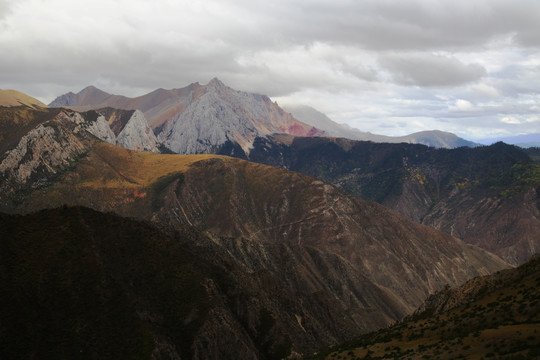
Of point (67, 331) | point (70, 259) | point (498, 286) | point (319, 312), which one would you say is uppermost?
point (498, 286)

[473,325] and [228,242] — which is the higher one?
[473,325]

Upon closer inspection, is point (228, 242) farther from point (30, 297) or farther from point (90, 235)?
point (30, 297)

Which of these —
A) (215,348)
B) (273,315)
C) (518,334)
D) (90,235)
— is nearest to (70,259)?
(90,235)

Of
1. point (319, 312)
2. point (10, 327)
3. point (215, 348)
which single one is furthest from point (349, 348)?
point (319, 312)

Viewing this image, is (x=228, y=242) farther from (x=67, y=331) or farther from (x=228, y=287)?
(x=67, y=331)

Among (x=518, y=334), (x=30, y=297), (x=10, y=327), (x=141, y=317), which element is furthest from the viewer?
(x=141, y=317)

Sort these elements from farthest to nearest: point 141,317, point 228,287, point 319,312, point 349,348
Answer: point 319,312 → point 228,287 → point 141,317 → point 349,348

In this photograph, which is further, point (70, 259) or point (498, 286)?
point (70, 259)
